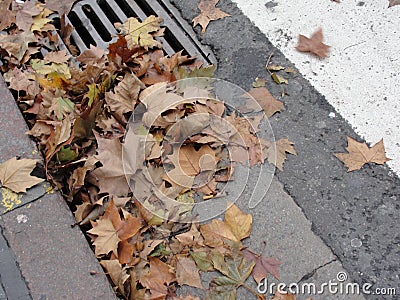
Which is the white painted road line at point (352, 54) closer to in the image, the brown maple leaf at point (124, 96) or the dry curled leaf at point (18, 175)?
the brown maple leaf at point (124, 96)

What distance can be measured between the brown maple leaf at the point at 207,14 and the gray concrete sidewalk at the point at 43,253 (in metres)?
1.10

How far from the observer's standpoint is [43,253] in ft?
6.15

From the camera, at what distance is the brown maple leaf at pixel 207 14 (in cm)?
267

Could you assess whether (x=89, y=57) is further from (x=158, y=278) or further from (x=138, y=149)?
(x=158, y=278)

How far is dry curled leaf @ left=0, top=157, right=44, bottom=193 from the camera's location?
202cm

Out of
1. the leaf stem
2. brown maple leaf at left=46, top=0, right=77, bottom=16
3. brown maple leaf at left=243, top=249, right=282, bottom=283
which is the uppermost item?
brown maple leaf at left=46, top=0, right=77, bottom=16

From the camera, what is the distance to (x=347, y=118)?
91.7 inches

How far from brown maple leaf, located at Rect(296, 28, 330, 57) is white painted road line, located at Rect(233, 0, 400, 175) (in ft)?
0.08

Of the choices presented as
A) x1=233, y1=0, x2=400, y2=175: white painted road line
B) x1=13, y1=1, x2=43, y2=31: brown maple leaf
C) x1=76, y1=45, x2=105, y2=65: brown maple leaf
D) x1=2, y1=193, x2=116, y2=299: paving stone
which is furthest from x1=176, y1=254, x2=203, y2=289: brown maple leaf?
x1=13, y1=1, x2=43, y2=31: brown maple leaf

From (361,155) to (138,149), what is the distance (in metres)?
0.93

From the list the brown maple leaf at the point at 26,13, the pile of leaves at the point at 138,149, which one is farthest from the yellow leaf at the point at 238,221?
the brown maple leaf at the point at 26,13

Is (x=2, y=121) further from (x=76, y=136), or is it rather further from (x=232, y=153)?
(x=232, y=153)

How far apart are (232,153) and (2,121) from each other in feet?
3.15

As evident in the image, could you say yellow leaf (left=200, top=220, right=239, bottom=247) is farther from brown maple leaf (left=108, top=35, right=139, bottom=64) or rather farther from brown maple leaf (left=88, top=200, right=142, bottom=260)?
brown maple leaf (left=108, top=35, right=139, bottom=64)
